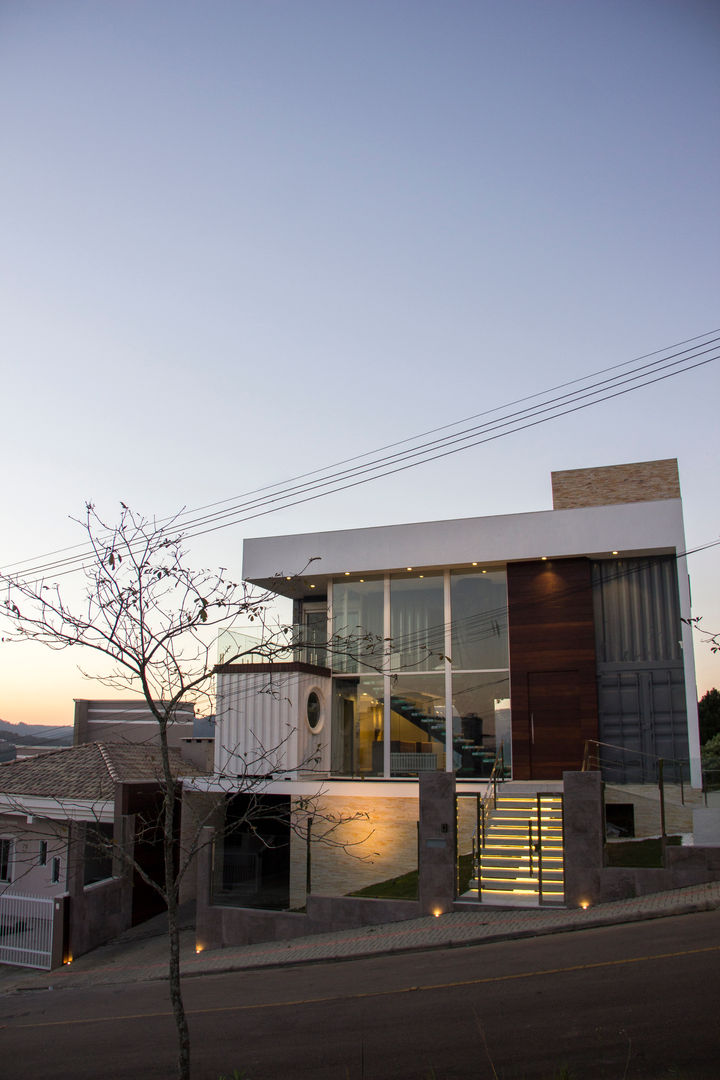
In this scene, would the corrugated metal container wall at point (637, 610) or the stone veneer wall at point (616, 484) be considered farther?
the stone veneer wall at point (616, 484)

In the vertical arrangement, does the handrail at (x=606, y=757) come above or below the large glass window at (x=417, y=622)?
below

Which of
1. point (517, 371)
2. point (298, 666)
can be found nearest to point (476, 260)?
point (517, 371)

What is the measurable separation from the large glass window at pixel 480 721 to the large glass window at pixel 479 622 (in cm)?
35

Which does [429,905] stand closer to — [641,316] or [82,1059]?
[82,1059]

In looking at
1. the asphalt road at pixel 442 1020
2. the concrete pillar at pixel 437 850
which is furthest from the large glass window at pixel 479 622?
the asphalt road at pixel 442 1020

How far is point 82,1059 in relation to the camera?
9.84m

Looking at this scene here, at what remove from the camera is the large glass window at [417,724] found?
20344 mm

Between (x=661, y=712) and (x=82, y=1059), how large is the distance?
1358cm

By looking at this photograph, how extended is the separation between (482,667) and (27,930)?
37.7ft

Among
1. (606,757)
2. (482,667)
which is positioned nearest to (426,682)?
(482,667)

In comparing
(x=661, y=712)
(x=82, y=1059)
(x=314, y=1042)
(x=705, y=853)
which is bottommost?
(x=82, y=1059)

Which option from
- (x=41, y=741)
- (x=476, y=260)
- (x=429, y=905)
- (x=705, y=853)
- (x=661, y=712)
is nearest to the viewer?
(x=705, y=853)

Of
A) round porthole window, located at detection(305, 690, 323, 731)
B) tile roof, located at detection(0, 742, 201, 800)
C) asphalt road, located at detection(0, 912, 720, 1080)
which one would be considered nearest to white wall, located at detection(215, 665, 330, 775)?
round porthole window, located at detection(305, 690, 323, 731)

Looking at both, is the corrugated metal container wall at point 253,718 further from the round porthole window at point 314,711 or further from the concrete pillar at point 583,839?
the concrete pillar at point 583,839
